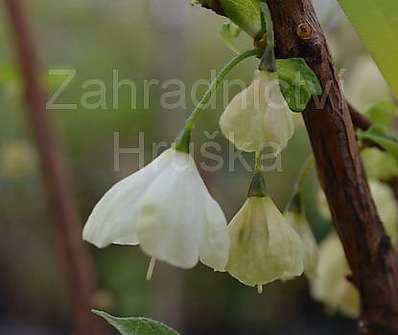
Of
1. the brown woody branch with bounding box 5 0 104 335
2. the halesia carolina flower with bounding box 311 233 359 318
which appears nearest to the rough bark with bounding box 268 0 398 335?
the halesia carolina flower with bounding box 311 233 359 318

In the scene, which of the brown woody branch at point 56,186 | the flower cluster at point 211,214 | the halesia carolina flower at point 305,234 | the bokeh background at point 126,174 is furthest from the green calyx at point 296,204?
the bokeh background at point 126,174

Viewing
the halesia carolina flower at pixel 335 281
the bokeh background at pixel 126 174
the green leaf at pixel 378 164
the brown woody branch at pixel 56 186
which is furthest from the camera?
the bokeh background at pixel 126 174

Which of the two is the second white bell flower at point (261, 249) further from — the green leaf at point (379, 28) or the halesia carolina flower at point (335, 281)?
the halesia carolina flower at point (335, 281)

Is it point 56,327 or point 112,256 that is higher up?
point 112,256

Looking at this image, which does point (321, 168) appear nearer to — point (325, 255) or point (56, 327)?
point (325, 255)

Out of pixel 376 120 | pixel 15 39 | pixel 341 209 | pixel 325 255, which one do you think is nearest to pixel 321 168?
pixel 341 209

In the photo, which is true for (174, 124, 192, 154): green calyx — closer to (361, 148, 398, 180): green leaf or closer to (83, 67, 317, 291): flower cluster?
(83, 67, 317, 291): flower cluster

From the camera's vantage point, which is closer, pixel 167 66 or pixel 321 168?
pixel 321 168
